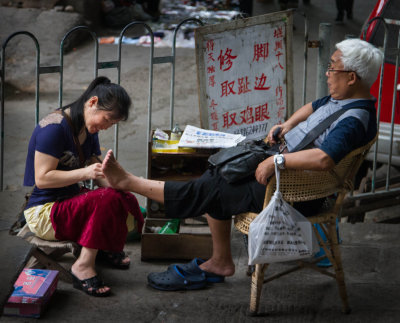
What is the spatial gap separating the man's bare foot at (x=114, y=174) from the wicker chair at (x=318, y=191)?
25.9 inches

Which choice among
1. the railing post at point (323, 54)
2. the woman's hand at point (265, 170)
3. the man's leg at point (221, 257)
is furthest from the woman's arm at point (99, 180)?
the railing post at point (323, 54)

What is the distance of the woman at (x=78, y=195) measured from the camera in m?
3.37

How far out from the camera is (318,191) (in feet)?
10.6

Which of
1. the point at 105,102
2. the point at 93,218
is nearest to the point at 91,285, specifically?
the point at 93,218

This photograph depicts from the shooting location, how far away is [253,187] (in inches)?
130

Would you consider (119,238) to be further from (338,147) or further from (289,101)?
(289,101)

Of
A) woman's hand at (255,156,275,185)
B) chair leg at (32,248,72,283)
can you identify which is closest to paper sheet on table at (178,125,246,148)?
woman's hand at (255,156,275,185)

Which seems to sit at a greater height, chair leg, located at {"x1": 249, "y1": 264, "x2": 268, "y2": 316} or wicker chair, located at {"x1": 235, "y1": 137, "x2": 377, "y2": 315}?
wicker chair, located at {"x1": 235, "y1": 137, "x2": 377, "y2": 315}

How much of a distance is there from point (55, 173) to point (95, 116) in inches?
15.3

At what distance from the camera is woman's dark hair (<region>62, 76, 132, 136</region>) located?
11.2ft

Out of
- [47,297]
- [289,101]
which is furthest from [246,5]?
[47,297]

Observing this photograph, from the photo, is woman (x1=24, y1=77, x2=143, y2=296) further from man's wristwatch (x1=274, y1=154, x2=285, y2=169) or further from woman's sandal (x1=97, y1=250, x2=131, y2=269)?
→ man's wristwatch (x1=274, y1=154, x2=285, y2=169)

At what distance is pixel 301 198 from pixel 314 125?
50 centimetres

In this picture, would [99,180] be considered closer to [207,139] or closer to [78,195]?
[78,195]
